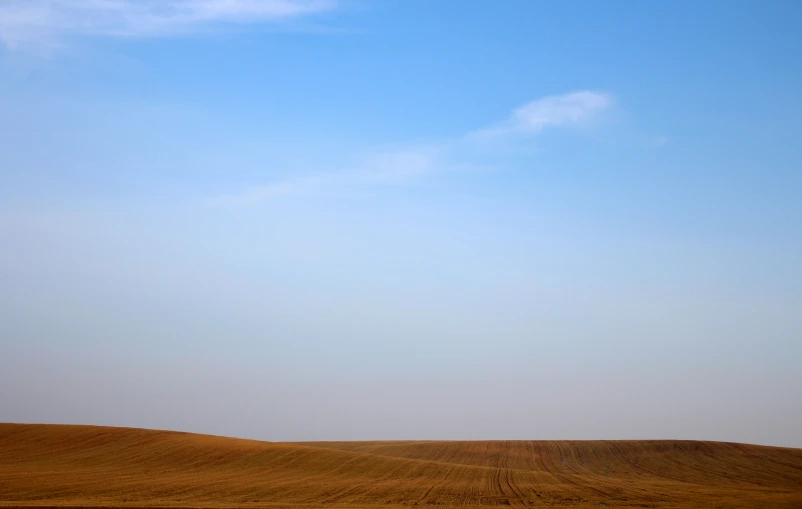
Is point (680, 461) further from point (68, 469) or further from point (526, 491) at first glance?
point (68, 469)

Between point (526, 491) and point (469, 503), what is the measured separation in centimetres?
745

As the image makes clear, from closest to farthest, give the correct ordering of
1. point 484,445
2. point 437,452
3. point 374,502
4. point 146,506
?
point 146,506
point 374,502
point 437,452
point 484,445

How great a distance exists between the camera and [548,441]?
90312 millimetres

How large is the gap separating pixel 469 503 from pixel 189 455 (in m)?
26.7

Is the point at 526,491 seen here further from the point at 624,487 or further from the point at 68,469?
the point at 68,469

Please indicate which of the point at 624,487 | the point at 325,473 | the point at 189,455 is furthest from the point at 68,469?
the point at 624,487

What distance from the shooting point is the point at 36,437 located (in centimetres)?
5847

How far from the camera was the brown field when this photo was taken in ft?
113

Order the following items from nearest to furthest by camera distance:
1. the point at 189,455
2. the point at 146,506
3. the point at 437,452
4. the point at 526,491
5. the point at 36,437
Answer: the point at 146,506, the point at 526,491, the point at 189,455, the point at 36,437, the point at 437,452

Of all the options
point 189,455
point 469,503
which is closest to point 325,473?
point 189,455

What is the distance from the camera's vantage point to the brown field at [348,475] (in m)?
34.5

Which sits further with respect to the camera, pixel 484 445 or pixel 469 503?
pixel 484 445

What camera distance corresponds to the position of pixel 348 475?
156ft

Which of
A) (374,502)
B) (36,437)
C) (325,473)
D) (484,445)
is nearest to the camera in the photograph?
(374,502)
